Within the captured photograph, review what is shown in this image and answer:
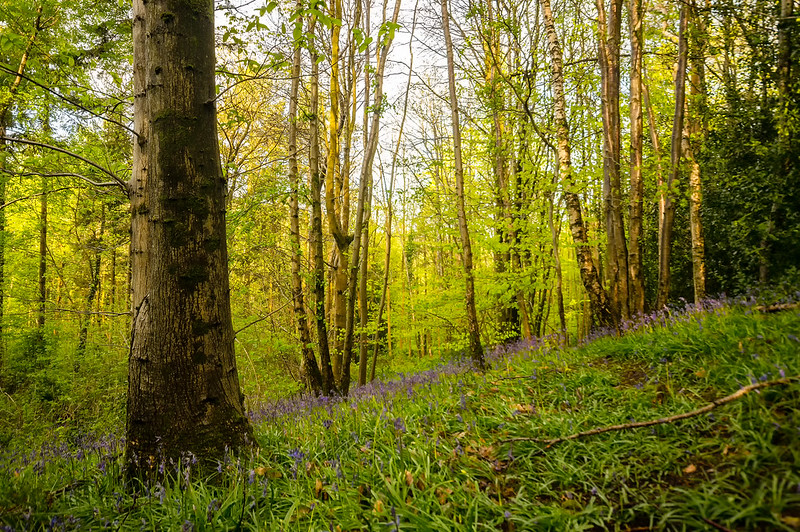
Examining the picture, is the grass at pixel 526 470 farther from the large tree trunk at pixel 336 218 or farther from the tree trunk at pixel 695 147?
the tree trunk at pixel 695 147

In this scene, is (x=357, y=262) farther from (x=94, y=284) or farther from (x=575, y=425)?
(x=94, y=284)

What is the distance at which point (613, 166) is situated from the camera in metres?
6.92

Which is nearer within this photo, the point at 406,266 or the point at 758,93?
the point at 758,93

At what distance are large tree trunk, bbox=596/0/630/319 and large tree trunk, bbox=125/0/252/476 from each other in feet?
21.2

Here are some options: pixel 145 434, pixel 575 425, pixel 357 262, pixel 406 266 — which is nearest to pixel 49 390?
pixel 357 262

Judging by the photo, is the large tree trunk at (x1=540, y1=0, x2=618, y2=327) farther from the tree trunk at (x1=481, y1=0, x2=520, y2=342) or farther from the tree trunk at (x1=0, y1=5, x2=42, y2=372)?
the tree trunk at (x1=0, y1=5, x2=42, y2=372)

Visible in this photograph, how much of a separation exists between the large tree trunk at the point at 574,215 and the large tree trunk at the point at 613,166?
35cm

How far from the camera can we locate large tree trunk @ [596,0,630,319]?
263 inches

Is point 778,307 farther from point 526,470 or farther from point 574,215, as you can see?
point 574,215

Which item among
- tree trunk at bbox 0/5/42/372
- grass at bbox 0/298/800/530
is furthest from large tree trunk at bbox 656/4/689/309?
tree trunk at bbox 0/5/42/372

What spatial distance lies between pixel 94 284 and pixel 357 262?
11.8 m

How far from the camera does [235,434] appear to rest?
2707 millimetres

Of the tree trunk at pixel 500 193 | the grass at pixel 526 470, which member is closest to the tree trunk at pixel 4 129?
the grass at pixel 526 470

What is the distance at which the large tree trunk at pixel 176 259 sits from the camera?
8.11ft
